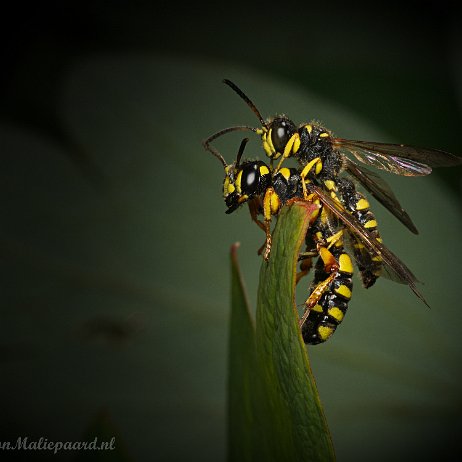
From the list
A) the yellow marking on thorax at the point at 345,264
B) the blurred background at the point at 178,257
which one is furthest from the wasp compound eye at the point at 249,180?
the blurred background at the point at 178,257

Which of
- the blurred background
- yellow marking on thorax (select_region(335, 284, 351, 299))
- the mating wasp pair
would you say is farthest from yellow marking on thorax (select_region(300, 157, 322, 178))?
the blurred background

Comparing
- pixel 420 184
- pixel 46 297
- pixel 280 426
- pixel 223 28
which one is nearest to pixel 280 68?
pixel 223 28

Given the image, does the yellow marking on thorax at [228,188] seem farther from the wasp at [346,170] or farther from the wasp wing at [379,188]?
the wasp wing at [379,188]

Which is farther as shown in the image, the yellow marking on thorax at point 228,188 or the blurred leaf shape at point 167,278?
the blurred leaf shape at point 167,278

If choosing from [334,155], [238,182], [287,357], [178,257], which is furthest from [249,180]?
[178,257]

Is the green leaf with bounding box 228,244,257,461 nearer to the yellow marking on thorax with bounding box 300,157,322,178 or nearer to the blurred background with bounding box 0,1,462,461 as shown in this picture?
the yellow marking on thorax with bounding box 300,157,322,178

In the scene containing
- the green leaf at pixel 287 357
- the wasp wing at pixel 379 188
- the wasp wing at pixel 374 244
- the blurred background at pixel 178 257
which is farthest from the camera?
the blurred background at pixel 178 257
